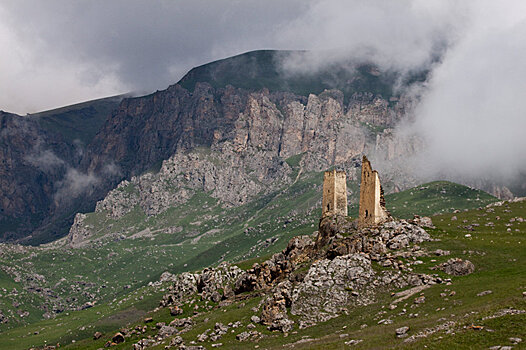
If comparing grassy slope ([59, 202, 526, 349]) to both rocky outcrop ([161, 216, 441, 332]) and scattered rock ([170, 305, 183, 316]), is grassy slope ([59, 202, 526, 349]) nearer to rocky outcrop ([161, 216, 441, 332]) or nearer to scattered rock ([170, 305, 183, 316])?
rocky outcrop ([161, 216, 441, 332])

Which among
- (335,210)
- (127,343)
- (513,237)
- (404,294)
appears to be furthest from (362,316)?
(127,343)

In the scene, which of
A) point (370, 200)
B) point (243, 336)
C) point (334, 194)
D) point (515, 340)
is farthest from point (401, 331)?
point (334, 194)

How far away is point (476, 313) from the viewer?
57.2 metres

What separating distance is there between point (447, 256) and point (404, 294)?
17799mm

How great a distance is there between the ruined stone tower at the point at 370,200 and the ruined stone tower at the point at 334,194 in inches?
863

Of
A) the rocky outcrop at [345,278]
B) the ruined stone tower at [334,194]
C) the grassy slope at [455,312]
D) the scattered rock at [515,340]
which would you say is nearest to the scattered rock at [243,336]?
the grassy slope at [455,312]

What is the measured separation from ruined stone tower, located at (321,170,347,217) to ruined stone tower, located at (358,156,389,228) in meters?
21.9

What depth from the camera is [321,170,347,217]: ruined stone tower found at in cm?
14162

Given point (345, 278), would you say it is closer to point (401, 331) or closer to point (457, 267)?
point (457, 267)

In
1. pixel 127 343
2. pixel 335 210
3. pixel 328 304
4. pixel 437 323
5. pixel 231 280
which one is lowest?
pixel 127 343

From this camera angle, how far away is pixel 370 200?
116m

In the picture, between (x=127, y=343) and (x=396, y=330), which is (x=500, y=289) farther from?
(x=127, y=343)

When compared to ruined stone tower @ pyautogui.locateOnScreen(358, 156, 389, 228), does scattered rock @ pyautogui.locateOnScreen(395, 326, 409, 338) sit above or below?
below

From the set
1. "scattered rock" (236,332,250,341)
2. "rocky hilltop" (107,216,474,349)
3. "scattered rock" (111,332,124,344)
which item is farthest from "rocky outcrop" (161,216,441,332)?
"scattered rock" (111,332,124,344)
